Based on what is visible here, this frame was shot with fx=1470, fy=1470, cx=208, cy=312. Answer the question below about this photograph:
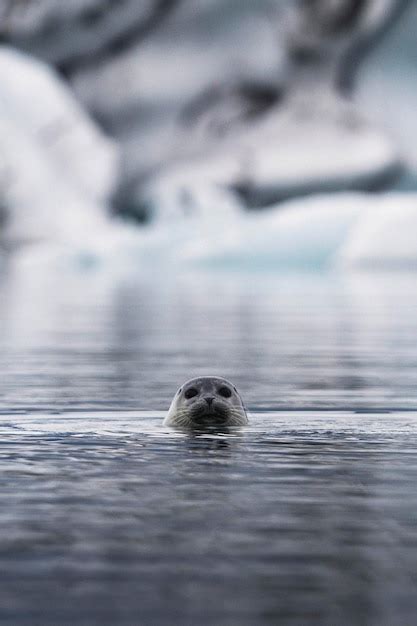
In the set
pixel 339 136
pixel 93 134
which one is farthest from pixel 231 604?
pixel 339 136

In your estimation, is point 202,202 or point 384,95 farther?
point 384,95

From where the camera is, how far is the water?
2699 mm

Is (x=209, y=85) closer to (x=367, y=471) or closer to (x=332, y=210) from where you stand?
(x=332, y=210)

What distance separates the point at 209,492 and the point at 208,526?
48 centimetres

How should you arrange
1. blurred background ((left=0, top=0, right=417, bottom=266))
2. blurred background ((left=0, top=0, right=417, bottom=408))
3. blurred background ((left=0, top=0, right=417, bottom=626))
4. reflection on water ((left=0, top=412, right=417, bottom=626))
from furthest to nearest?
1. blurred background ((left=0, top=0, right=417, bottom=266))
2. blurred background ((left=0, top=0, right=417, bottom=408))
3. blurred background ((left=0, top=0, right=417, bottom=626))
4. reflection on water ((left=0, top=412, right=417, bottom=626))

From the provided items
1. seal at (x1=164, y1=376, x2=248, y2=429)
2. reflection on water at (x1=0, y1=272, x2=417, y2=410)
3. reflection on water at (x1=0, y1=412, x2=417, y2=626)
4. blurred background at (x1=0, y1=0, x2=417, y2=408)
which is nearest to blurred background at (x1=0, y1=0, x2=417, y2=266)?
blurred background at (x1=0, y1=0, x2=417, y2=408)

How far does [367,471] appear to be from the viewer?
13.8 feet

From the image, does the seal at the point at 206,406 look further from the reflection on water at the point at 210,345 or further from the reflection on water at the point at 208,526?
the reflection on water at the point at 210,345

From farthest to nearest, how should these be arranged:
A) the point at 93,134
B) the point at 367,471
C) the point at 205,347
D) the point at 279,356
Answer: the point at 93,134
the point at 205,347
the point at 279,356
the point at 367,471

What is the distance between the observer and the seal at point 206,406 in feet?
17.7

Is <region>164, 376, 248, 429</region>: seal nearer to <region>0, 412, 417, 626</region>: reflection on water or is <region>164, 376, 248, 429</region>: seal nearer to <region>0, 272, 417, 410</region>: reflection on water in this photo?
<region>0, 412, 417, 626</region>: reflection on water

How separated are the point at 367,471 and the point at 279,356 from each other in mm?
5038

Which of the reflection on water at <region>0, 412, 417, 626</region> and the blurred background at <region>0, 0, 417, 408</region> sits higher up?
the blurred background at <region>0, 0, 417, 408</region>

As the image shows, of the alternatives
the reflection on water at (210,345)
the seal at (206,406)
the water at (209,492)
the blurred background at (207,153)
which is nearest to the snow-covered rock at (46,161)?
the blurred background at (207,153)
